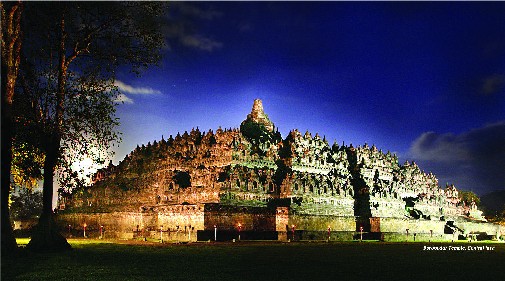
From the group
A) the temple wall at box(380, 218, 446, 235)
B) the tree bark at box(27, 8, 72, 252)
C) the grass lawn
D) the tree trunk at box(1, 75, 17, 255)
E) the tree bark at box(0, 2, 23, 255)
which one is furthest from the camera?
the temple wall at box(380, 218, 446, 235)

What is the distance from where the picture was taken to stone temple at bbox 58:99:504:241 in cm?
4019

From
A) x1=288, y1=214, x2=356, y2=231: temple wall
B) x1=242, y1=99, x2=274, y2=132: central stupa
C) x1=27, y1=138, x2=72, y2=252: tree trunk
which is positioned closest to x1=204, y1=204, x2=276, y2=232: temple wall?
x1=288, y1=214, x2=356, y2=231: temple wall

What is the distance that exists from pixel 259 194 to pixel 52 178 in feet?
72.9

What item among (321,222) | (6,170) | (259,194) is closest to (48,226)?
(6,170)

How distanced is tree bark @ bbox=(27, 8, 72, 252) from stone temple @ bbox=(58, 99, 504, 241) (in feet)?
41.2

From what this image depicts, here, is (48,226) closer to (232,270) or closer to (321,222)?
(232,270)

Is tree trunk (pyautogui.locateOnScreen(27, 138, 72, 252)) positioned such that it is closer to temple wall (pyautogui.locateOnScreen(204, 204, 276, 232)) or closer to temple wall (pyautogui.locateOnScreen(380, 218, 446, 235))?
temple wall (pyautogui.locateOnScreen(204, 204, 276, 232))

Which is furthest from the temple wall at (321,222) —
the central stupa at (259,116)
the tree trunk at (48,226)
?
the tree trunk at (48,226)

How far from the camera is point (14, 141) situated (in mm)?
24672

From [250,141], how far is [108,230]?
1613 cm

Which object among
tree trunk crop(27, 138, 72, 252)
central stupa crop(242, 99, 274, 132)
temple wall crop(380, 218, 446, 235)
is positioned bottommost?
temple wall crop(380, 218, 446, 235)

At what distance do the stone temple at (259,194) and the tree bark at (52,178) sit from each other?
1254 cm

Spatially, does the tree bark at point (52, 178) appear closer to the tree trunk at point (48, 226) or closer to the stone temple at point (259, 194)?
the tree trunk at point (48, 226)

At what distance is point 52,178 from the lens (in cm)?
2578
